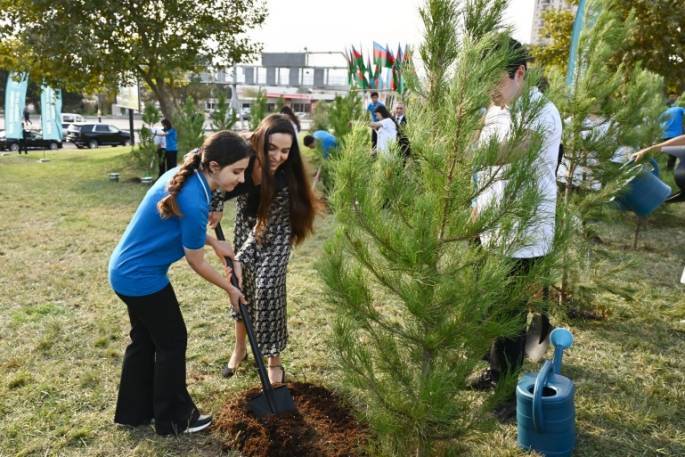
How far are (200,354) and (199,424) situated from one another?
0.92m

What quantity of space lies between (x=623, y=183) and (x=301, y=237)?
243 centimetres

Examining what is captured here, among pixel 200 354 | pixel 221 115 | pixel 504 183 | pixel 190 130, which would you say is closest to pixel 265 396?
pixel 200 354

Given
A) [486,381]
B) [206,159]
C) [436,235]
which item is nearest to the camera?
[436,235]

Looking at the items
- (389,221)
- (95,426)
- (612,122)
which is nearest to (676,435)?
(389,221)

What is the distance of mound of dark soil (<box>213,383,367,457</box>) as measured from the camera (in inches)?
94.5

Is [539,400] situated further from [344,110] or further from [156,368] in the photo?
[344,110]

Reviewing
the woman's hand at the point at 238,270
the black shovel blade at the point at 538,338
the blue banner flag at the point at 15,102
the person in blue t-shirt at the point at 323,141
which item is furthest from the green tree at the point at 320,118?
the woman's hand at the point at 238,270

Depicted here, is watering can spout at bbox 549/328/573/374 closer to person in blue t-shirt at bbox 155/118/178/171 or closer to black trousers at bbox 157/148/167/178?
person in blue t-shirt at bbox 155/118/178/171

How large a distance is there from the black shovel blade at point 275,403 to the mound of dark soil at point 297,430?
0.03 metres

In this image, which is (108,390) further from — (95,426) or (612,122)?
(612,122)

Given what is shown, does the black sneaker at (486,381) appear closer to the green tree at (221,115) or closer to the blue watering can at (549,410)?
the blue watering can at (549,410)

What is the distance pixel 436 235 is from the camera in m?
1.75

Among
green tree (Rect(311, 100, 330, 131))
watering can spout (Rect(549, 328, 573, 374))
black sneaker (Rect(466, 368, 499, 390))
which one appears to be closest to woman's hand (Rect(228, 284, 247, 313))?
black sneaker (Rect(466, 368, 499, 390))

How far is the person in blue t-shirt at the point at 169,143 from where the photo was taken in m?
12.3
